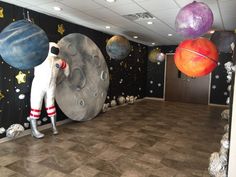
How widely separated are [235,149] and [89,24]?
159 inches

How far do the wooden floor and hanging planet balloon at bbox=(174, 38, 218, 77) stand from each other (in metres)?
1.37

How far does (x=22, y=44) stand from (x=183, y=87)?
7.12m

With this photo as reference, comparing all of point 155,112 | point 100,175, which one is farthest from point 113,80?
point 100,175

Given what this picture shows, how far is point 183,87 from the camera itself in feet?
26.7

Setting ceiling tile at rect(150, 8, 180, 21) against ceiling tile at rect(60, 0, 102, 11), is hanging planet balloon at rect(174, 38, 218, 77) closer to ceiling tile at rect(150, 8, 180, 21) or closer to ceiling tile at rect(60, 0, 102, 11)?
ceiling tile at rect(150, 8, 180, 21)

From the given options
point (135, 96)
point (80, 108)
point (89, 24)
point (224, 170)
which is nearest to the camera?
point (224, 170)

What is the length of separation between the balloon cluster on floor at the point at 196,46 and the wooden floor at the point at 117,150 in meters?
1.39

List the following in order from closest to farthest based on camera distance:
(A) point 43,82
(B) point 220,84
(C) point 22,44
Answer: (C) point 22,44, (A) point 43,82, (B) point 220,84

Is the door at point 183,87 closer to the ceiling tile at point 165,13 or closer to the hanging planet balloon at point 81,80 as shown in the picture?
the hanging planet balloon at point 81,80

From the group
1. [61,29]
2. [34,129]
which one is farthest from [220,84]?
[34,129]

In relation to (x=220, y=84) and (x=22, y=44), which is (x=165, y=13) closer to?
(x=22, y=44)

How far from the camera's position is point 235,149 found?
1939mm

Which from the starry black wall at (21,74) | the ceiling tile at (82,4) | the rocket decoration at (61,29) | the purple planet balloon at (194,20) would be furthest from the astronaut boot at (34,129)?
the purple planet balloon at (194,20)

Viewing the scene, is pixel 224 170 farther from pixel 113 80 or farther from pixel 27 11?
pixel 113 80
